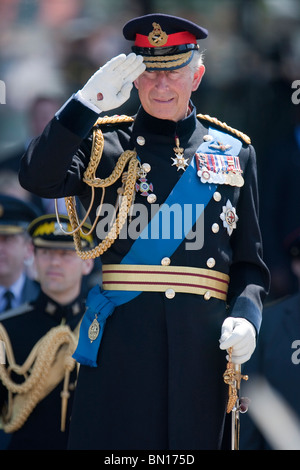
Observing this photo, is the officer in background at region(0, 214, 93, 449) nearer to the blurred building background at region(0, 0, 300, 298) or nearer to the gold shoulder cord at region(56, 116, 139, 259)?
the gold shoulder cord at region(56, 116, 139, 259)

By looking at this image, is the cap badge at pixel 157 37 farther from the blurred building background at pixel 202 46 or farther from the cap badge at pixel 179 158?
the blurred building background at pixel 202 46

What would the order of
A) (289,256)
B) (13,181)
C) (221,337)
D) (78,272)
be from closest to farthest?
(221,337), (78,272), (289,256), (13,181)

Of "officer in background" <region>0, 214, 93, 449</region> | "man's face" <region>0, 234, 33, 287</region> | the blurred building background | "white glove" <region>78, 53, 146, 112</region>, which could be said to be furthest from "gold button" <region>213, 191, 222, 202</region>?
the blurred building background

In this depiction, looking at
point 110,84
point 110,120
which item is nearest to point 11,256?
point 110,120

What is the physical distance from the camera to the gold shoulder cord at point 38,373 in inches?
193

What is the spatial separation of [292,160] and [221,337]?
2.82 meters

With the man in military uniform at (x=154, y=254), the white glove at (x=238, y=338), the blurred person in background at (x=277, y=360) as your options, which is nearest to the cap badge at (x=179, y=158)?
the man in military uniform at (x=154, y=254)

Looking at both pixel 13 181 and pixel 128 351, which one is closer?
pixel 128 351

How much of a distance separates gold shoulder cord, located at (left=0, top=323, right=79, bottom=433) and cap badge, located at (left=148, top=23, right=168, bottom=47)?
1881 mm

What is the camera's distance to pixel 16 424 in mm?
4891
